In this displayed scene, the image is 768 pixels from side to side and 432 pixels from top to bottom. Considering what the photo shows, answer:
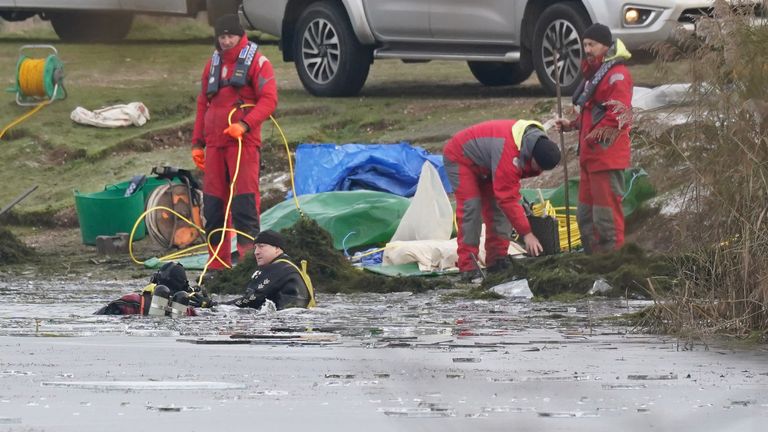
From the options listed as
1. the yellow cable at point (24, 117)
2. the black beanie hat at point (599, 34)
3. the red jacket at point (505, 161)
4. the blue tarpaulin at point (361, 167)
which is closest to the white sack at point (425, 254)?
the red jacket at point (505, 161)

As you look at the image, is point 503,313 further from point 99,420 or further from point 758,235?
point 99,420

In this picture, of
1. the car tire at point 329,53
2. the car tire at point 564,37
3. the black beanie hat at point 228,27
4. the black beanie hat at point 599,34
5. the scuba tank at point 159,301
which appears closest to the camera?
the scuba tank at point 159,301

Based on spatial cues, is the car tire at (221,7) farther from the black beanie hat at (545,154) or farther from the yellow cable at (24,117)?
the black beanie hat at (545,154)

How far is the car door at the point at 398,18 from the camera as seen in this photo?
19.7m

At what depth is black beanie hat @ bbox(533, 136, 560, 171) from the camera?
45.1 feet

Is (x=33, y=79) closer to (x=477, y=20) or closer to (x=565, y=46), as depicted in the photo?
(x=477, y=20)

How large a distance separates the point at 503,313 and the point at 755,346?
7.77ft

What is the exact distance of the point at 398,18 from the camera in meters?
19.8

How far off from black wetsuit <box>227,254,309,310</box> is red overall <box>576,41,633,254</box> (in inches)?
110

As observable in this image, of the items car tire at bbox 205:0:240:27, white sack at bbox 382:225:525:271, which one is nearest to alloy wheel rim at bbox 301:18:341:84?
car tire at bbox 205:0:240:27

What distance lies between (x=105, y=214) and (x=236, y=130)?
304 centimetres

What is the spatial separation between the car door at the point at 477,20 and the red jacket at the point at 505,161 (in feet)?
15.7

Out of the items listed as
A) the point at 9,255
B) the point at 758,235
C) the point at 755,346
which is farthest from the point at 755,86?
the point at 9,255

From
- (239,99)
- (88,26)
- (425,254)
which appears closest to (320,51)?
(239,99)
